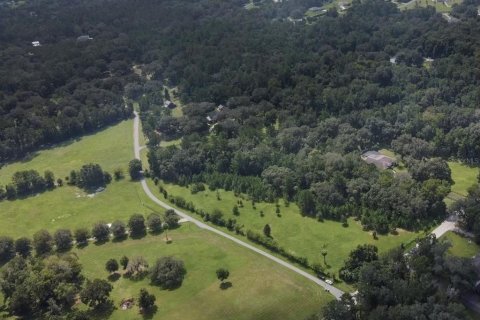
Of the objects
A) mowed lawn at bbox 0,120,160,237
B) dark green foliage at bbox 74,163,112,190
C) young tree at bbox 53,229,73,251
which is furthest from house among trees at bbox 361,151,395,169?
young tree at bbox 53,229,73,251

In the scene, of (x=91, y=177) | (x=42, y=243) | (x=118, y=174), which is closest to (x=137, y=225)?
(x=42, y=243)

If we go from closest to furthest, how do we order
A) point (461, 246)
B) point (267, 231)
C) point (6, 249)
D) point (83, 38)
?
point (461, 246) < point (267, 231) < point (6, 249) < point (83, 38)

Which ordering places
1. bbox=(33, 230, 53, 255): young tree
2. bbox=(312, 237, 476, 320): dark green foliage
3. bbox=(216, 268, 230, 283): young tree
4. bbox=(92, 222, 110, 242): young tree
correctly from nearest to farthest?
bbox=(312, 237, 476, 320): dark green foliage
bbox=(216, 268, 230, 283): young tree
bbox=(33, 230, 53, 255): young tree
bbox=(92, 222, 110, 242): young tree

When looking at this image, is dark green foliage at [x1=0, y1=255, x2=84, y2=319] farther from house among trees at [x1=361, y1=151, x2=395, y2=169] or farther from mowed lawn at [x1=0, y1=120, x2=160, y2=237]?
house among trees at [x1=361, y1=151, x2=395, y2=169]

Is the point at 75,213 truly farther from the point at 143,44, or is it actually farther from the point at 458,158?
the point at 143,44

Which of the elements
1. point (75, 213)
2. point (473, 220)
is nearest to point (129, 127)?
point (75, 213)

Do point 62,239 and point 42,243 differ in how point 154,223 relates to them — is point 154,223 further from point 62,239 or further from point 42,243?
point 42,243

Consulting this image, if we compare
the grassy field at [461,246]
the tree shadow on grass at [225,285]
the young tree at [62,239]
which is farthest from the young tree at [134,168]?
the grassy field at [461,246]
